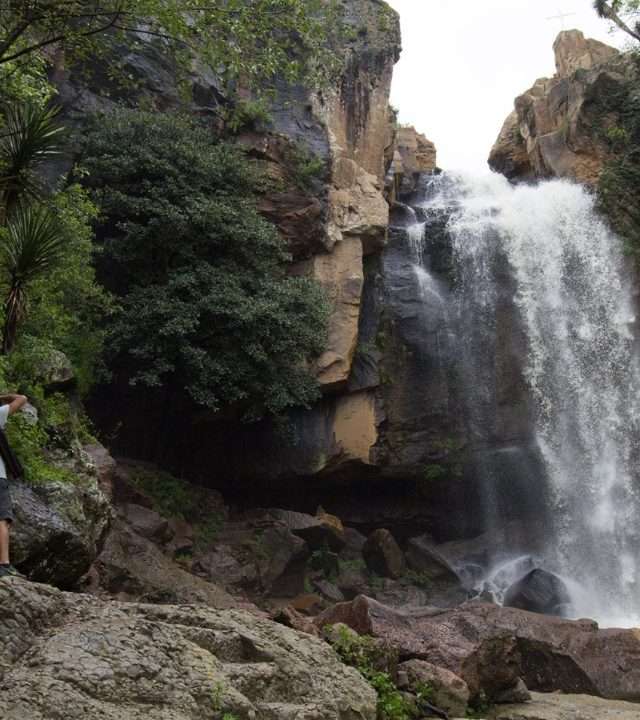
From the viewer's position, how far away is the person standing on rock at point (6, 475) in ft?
18.4

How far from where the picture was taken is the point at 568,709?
8.10m

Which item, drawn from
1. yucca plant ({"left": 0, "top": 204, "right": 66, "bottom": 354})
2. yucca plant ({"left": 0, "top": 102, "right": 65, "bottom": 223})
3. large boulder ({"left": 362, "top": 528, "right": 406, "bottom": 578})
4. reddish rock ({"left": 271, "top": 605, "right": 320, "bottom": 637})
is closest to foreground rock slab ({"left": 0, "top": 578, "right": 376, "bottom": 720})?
reddish rock ({"left": 271, "top": 605, "right": 320, "bottom": 637})

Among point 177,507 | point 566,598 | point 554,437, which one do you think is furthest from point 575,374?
point 177,507

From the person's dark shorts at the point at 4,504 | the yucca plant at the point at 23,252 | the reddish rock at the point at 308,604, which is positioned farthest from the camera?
the reddish rock at the point at 308,604

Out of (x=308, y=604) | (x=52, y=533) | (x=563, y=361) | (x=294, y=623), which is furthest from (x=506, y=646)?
(x=563, y=361)

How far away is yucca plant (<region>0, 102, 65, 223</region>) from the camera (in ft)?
26.7

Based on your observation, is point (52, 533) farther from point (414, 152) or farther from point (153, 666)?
point (414, 152)

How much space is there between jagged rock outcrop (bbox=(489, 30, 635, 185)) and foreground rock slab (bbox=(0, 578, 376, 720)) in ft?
70.6

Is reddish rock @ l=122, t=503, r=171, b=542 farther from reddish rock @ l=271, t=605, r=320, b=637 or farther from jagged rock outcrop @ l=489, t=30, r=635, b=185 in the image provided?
jagged rock outcrop @ l=489, t=30, r=635, b=185

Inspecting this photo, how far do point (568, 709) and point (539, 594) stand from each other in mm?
8157

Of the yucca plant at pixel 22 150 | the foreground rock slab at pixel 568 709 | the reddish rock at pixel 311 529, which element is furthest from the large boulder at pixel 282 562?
the yucca plant at pixel 22 150

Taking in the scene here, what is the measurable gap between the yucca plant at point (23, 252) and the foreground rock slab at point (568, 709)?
6.66 m

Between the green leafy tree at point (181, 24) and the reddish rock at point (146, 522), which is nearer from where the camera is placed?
the green leafy tree at point (181, 24)

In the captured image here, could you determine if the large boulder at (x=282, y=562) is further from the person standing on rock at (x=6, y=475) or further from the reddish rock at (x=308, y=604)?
the person standing on rock at (x=6, y=475)
